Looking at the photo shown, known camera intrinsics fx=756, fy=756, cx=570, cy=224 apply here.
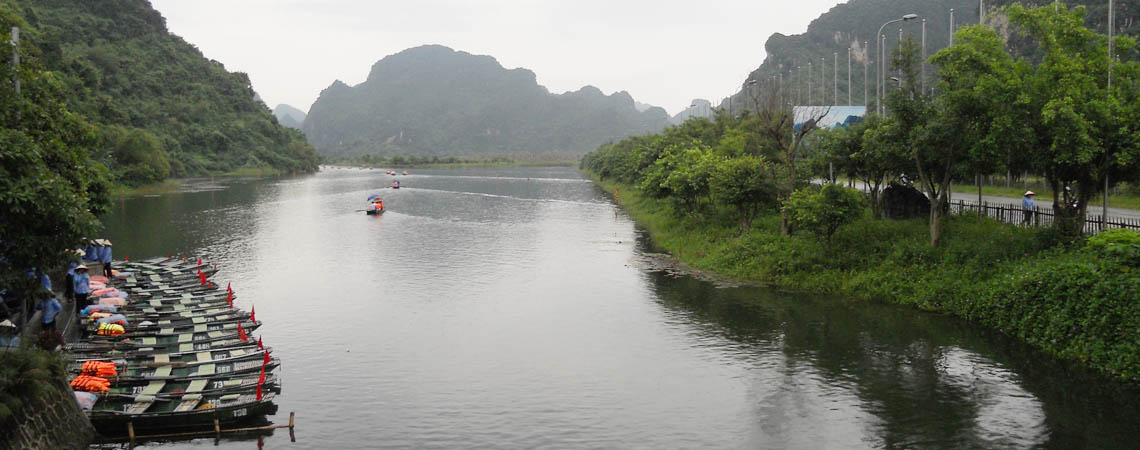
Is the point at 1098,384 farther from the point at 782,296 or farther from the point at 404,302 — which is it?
the point at 404,302

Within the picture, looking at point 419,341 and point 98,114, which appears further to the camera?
point 98,114

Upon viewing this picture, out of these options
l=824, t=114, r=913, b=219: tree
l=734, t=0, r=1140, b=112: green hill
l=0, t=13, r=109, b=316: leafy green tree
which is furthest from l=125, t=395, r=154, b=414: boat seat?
l=734, t=0, r=1140, b=112: green hill

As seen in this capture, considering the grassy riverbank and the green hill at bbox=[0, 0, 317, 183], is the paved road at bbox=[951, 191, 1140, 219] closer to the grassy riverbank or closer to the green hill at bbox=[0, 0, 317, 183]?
the grassy riverbank

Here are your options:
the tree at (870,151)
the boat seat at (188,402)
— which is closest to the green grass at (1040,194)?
A: the tree at (870,151)

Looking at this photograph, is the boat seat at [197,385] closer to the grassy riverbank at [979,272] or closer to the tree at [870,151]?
the grassy riverbank at [979,272]

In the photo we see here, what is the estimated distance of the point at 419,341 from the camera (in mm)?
25562

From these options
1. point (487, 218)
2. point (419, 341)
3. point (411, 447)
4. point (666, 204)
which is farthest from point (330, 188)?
point (411, 447)

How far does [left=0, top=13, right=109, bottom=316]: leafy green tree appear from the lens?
14492 millimetres

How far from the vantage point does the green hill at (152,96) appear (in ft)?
280

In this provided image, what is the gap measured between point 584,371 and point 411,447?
22.0 feet

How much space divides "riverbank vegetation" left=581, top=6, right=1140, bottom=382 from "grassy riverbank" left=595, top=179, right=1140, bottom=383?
0.05 metres

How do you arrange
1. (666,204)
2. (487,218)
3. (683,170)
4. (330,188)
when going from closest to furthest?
(683,170) < (666,204) < (487,218) < (330,188)

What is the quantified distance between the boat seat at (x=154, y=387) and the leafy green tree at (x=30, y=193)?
11.3 feet

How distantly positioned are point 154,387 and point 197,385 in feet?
3.11
